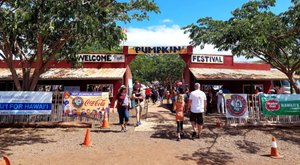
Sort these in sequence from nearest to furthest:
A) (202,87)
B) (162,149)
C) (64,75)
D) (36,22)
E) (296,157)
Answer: (296,157)
(162,149)
(36,22)
(64,75)
(202,87)

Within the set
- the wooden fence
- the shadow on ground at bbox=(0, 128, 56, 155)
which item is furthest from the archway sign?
the shadow on ground at bbox=(0, 128, 56, 155)

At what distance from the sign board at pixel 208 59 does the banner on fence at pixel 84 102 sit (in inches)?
438

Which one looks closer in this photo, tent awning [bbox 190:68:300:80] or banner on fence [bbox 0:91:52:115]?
banner on fence [bbox 0:91:52:115]

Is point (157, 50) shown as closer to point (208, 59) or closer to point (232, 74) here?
point (208, 59)

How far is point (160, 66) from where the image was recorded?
153ft

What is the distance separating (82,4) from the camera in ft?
26.1

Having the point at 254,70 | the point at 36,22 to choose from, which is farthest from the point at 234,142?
the point at 254,70

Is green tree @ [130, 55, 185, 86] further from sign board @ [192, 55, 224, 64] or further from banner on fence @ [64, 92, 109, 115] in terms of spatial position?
banner on fence @ [64, 92, 109, 115]

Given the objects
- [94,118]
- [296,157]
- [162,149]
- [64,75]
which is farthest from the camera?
[64,75]

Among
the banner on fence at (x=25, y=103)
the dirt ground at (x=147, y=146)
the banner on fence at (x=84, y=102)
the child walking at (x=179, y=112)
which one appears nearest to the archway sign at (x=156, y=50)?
the banner on fence at (x=84, y=102)

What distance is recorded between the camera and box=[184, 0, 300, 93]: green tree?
11.1m

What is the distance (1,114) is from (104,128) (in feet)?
13.7

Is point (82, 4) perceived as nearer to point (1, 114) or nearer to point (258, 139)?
point (1, 114)

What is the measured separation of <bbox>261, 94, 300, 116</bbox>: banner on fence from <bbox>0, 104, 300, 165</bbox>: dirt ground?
2.12ft
